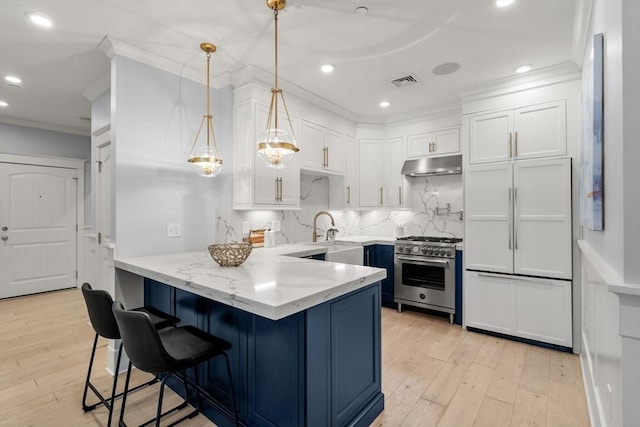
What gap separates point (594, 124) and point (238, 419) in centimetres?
252

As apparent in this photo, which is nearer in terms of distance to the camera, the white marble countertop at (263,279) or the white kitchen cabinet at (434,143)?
the white marble countertop at (263,279)

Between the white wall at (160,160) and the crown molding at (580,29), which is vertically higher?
the crown molding at (580,29)

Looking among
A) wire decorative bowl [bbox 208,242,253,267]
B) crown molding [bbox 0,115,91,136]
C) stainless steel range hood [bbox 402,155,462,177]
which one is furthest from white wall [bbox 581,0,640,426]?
crown molding [bbox 0,115,91,136]

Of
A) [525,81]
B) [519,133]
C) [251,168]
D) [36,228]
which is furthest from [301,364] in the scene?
[36,228]

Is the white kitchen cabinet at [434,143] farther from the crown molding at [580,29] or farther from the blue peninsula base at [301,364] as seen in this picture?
the blue peninsula base at [301,364]

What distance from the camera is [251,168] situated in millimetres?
3123

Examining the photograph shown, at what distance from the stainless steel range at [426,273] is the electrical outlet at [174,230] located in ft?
8.51

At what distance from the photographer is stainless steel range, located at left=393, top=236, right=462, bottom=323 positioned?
143 inches

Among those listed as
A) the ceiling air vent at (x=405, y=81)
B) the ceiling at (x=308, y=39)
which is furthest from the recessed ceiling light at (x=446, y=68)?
the ceiling air vent at (x=405, y=81)

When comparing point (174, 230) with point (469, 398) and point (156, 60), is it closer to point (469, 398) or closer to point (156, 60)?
point (156, 60)

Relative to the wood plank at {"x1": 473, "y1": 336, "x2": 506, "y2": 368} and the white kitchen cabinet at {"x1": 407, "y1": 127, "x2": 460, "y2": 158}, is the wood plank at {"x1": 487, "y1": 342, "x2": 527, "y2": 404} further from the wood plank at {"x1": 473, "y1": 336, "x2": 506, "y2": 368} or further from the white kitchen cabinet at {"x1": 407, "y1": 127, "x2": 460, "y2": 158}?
the white kitchen cabinet at {"x1": 407, "y1": 127, "x2": 460, "y2": 158}

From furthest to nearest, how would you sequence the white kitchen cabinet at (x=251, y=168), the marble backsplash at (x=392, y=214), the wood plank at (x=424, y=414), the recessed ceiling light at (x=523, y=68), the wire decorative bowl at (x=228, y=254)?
the marble backsplash at (x=392, y=214) → the white kitchen cabinet at (x=251, y=168) → the recessed ceiling light at (x=523, y=68) → the wire decorative bowl at (x=228, y=254) → the wood plank at (x=424, y=414)

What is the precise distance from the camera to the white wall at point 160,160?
257 cm

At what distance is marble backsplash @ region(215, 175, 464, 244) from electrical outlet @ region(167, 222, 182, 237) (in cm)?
96
